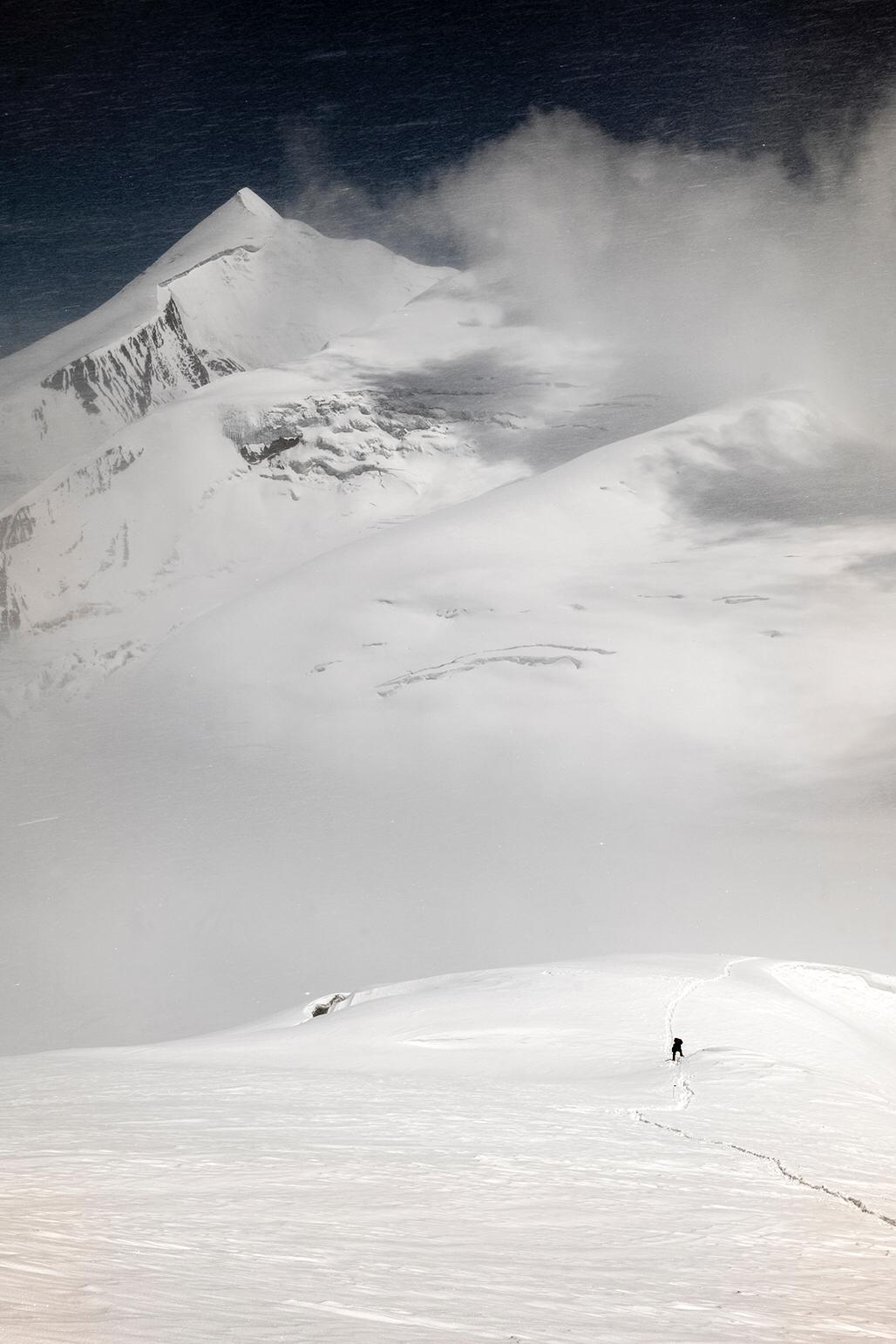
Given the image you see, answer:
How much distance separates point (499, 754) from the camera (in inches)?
3484

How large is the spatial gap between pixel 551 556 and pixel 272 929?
44380 millimetres

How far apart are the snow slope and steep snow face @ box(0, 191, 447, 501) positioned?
183 feet

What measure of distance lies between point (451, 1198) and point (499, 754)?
3302 inches

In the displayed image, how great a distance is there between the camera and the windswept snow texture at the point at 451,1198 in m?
2.88

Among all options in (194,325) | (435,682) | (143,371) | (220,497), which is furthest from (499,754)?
(143,371)

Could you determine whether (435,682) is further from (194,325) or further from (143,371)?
(143,371)

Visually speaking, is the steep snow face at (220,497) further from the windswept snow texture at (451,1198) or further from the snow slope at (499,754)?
the windswept snow texture at (451,1198)

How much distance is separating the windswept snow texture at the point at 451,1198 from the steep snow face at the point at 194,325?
462 feet

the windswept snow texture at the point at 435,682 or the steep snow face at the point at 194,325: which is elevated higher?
the steep snow face at the point at 194,325

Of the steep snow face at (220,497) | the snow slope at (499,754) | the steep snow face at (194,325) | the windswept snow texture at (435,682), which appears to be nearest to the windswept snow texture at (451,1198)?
the windswept snow texture at (435,682)

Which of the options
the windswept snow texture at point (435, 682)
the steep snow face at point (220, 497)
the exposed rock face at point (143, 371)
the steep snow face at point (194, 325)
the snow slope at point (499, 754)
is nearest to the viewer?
the snow slope at point (499, 754)

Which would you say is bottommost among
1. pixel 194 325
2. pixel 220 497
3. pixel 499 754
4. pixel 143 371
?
pixel 499 754

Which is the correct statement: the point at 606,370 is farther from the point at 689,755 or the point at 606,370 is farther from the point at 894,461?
the point at 689,755

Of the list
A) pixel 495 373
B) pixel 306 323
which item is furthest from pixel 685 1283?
pixel 306 323
